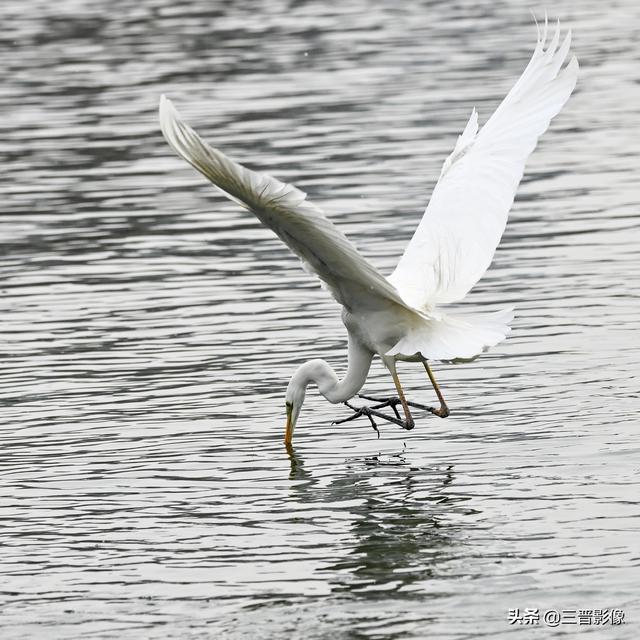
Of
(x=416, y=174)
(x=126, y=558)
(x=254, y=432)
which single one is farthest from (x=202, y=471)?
(x=416, y=174)

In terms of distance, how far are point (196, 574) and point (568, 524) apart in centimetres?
195

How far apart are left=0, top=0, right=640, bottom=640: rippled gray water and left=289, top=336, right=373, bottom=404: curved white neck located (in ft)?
1.20

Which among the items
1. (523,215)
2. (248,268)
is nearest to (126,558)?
(248,268)

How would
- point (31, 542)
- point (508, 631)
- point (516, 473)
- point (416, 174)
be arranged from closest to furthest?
point (508, 631) → point (31, 542) → point (516, 473) → point (416, 174)

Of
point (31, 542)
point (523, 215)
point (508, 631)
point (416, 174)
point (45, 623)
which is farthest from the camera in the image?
point (416, 174)

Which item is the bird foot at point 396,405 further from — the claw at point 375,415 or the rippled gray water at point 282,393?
the rippled gray water at point 282,393

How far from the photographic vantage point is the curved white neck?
35.9 ft

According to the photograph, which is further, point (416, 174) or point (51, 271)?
point (416, 174)

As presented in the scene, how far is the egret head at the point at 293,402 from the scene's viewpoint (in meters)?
10.9

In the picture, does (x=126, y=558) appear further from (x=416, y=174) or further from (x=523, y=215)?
(x=416, y=174)

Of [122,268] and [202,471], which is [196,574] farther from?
[122,268]

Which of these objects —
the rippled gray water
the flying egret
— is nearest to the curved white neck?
the flying egret

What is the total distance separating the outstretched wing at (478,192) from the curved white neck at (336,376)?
1.72 ft

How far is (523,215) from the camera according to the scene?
1727 cm
